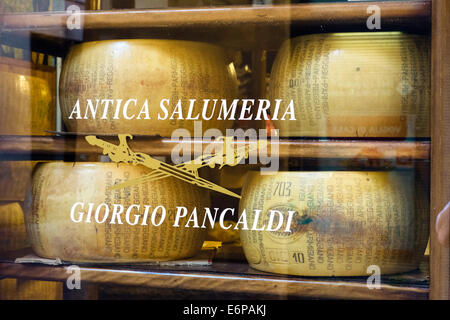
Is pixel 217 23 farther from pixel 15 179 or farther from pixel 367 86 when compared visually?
pixel 15 179

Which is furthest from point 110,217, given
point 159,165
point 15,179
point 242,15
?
point 242,15

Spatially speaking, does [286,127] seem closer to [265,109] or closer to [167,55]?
[265,109]

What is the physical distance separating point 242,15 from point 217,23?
5 centimetres

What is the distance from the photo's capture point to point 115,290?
3.69 feet

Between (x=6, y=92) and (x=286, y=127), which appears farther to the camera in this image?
(x=6, y=92)

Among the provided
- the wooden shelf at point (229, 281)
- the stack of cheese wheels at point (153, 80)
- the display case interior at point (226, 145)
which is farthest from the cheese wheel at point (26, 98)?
the wooden shelf at point (229, 281)

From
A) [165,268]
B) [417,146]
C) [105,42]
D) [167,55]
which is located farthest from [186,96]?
[417,146]

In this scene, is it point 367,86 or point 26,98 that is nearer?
point 367,86

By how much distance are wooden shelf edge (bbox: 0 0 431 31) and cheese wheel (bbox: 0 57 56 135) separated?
0.33 ft

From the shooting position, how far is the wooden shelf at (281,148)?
102 cm

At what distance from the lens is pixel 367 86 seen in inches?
40.7
